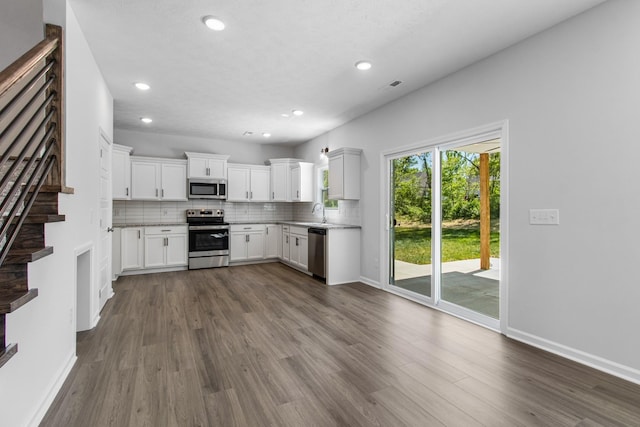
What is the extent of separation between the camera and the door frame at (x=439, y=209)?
2.99 m

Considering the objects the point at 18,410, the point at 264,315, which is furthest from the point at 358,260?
the point at 18,410

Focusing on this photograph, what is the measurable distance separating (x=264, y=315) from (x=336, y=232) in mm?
1936

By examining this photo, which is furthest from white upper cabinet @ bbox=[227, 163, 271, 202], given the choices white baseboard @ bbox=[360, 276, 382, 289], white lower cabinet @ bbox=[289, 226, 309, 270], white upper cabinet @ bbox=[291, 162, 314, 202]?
white baseboard @ bbox=[360, 276, 382, 289]

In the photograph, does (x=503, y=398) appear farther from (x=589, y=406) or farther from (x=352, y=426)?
(x=352, y=426)

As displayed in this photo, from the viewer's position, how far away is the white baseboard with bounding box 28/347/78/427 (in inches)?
68.0

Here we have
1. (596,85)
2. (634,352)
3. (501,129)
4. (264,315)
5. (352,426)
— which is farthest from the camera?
(264,315)

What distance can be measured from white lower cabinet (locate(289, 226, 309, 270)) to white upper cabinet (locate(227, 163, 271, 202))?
1261 millimetres

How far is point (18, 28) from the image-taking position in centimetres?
265

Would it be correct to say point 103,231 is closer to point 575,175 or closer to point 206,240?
point 206,240

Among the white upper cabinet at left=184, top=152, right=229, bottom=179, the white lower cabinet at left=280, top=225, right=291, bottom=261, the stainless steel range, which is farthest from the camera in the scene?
the white lower cabinet at left=280, top=225, right=291, bottom=261

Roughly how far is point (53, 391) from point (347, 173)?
418 centimetres

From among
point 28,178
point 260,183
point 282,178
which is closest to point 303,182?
point 282,178

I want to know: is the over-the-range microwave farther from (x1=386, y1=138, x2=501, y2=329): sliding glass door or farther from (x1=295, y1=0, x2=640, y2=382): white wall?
(x1=295, y1=0, x2=640, y2=382): white wall

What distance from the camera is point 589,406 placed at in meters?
1.90
